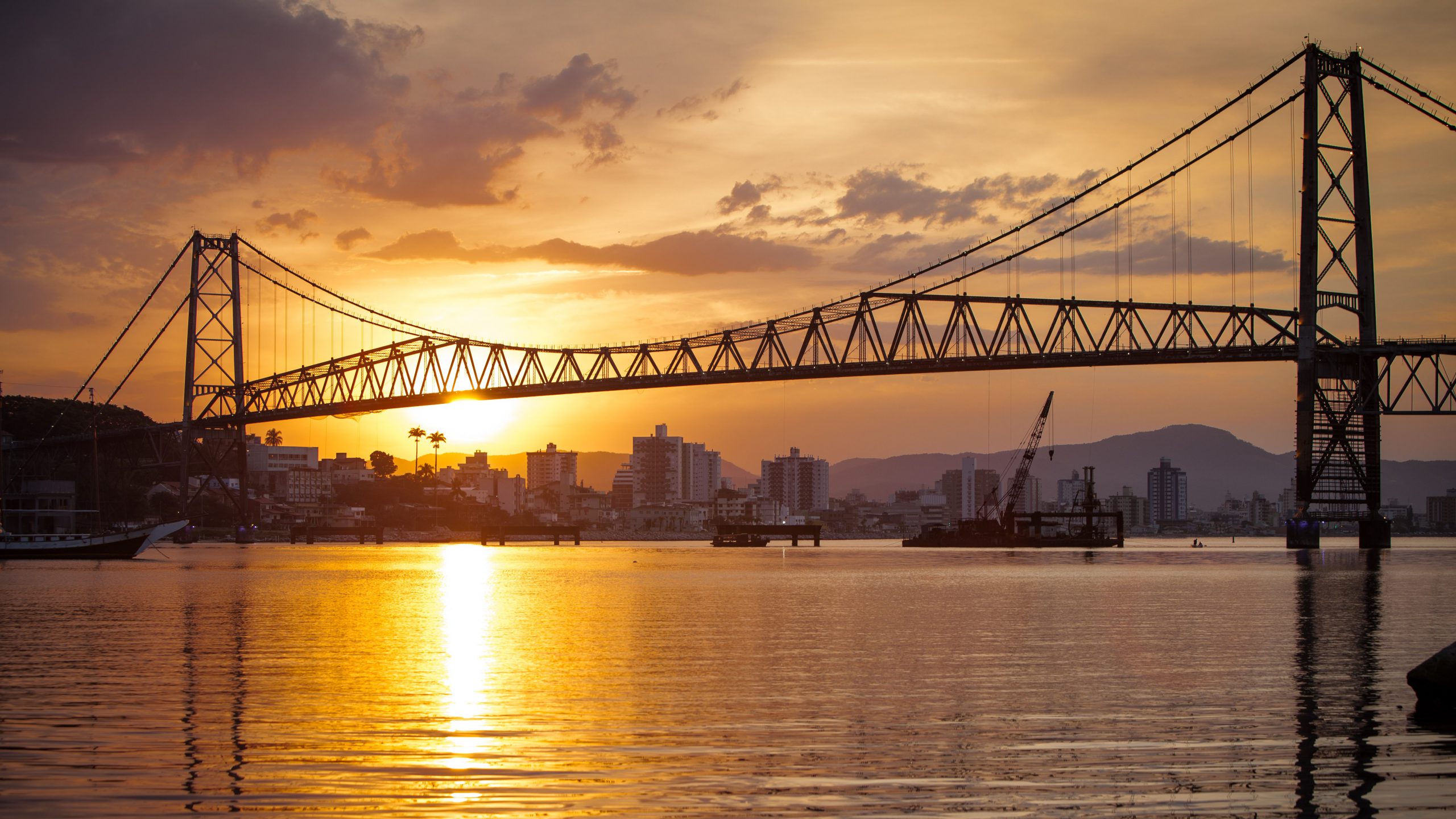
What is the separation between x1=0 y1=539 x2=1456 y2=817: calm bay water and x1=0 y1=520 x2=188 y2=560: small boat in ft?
183

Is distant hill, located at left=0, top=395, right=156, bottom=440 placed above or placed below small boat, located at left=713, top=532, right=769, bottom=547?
above

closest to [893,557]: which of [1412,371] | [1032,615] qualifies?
[1412,371]

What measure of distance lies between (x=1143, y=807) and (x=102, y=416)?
521 feet

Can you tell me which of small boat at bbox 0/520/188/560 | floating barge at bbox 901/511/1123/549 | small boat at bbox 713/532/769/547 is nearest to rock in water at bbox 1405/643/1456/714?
small boat at bbox 0/520/188/560

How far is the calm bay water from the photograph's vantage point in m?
13.4

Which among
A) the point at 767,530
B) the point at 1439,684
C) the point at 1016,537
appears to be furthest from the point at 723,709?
Answer: the point at 767,530

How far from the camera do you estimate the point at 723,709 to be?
1953 cm

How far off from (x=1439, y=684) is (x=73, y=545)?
96.3m

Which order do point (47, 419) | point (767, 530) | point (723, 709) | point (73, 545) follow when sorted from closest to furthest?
point (723, 709) → point (73, 545) → point (47, 419) → point (767, 530)

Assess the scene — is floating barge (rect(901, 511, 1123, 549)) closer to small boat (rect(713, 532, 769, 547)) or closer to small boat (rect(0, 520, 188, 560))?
small boat (rect(713, 532, 769, 547))

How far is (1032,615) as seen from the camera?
39.9 meters

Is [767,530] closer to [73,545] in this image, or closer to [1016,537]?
[1016,537]

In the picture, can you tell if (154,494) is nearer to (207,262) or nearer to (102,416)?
(102,416)

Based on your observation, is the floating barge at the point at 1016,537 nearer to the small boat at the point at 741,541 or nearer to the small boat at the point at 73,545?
the small boat at the point at 741,541
